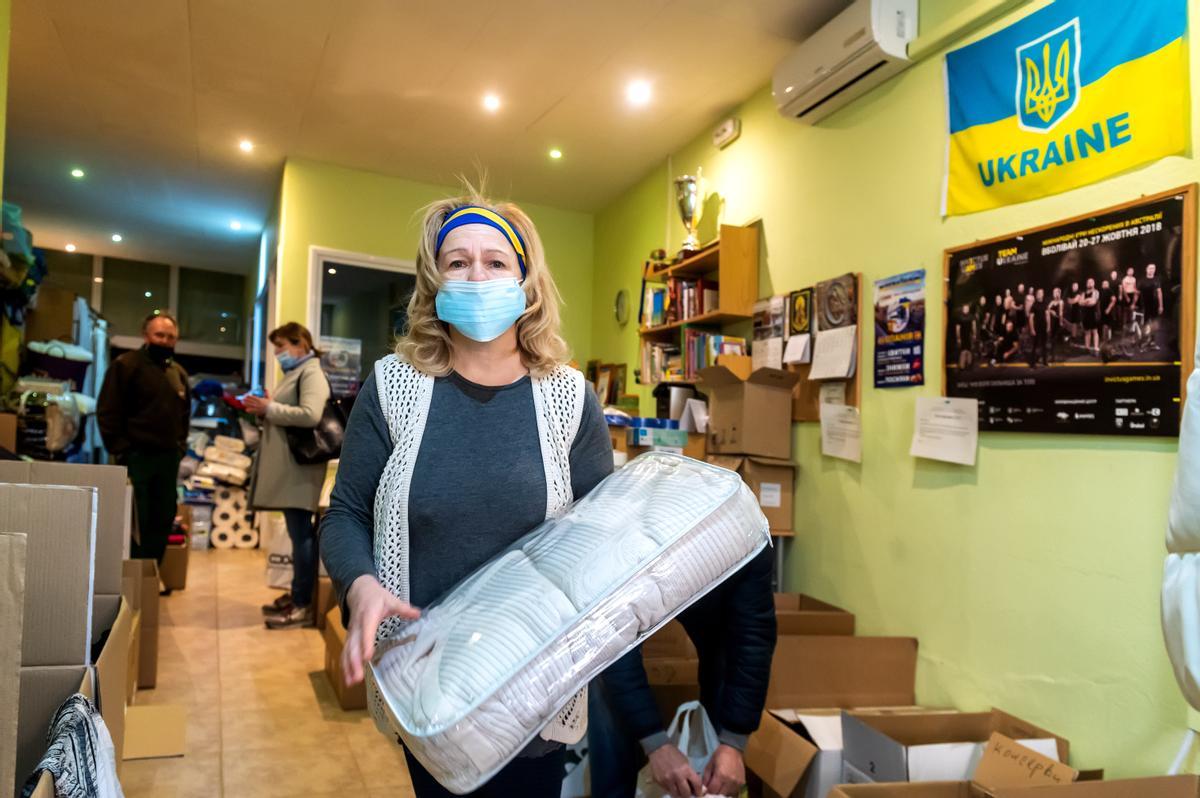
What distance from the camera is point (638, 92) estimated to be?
3568mm

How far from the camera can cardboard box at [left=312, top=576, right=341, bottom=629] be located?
3418mm

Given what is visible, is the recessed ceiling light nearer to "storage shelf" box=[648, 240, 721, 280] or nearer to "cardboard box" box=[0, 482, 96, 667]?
"storage shelf" box=[648, 240, 721, 280]

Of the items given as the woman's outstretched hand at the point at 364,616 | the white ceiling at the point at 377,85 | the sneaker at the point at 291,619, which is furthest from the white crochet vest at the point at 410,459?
the sneaker at the point at 291,619

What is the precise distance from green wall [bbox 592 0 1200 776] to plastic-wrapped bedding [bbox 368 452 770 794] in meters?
1.45

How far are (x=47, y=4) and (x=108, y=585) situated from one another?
9.09 ft

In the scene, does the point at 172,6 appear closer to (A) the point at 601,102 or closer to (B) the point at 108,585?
(A) the point at 601,102

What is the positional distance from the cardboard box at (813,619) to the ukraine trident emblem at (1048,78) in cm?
170

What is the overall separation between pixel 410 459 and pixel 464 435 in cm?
8

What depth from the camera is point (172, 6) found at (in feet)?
9.83

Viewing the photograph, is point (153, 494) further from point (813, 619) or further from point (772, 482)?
point (813, 619)

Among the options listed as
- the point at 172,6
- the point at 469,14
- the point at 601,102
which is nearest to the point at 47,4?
the point at 172,6

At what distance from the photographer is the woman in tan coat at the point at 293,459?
3373 mm

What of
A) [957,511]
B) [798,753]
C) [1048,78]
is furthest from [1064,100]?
[798,753]

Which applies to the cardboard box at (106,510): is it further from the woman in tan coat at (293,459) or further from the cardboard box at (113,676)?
the woman in tan coat at (293,459)
